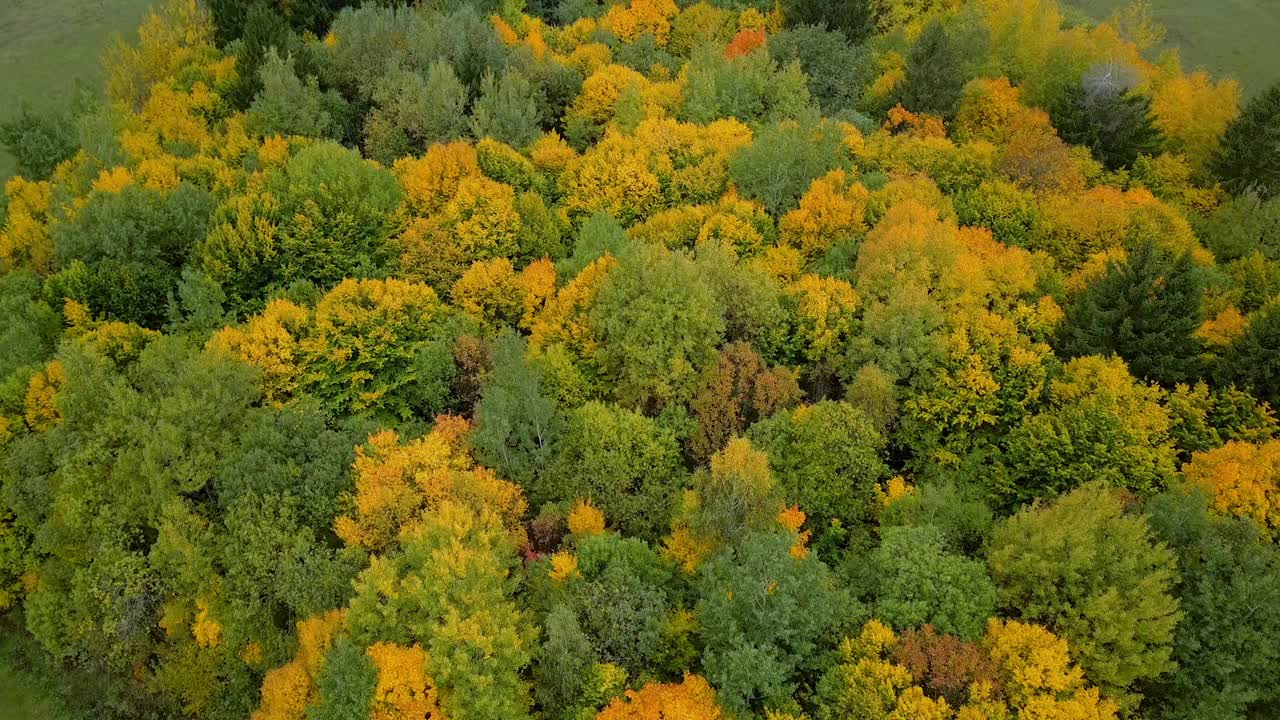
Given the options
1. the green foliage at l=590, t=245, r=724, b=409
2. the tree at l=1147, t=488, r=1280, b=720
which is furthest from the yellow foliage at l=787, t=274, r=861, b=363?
the tree at l=1147, t=488, r=1280, b=720

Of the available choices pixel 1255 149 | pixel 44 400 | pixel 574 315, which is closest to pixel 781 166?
pixel 574 315

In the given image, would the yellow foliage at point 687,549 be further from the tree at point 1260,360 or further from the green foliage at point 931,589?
the tree at point 1260,360

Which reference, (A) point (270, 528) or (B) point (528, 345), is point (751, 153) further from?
(A) point (270, 528)

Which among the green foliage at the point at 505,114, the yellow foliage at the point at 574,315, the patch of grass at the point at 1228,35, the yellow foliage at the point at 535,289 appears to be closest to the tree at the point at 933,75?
the green foliage at the point at 505,114

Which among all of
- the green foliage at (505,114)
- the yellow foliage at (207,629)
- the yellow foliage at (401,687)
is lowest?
the yellow foliage at (207,629)

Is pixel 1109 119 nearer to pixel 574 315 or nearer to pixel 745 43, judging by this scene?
pixel 745 43

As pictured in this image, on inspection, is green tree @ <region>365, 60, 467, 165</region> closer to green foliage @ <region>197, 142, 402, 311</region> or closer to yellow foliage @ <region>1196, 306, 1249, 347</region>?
green foliage @ <region>197, 142, 402, 311</region>
